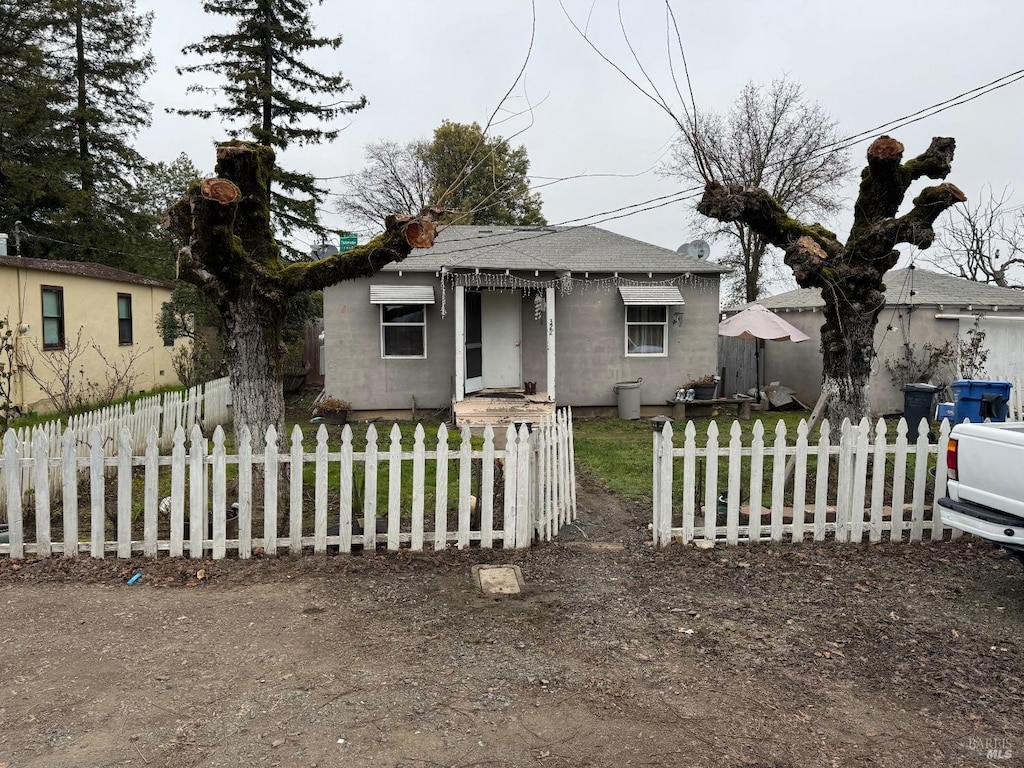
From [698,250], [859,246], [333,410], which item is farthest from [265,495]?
[698,250]

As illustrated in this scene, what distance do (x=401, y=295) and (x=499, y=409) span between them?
10.4 feet

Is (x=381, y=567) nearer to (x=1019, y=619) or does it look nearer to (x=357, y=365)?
(x=1019, y=619)

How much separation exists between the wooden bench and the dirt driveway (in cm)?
864

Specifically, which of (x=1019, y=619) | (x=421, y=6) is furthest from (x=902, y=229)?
(x=421, y=6)

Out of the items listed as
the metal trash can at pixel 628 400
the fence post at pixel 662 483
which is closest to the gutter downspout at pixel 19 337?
the metal trash can at pixel 628 400

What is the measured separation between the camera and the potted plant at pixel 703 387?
14023 mm

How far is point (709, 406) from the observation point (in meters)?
14.1

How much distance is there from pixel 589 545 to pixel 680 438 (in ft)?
18.9

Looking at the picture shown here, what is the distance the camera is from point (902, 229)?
22.7 feet

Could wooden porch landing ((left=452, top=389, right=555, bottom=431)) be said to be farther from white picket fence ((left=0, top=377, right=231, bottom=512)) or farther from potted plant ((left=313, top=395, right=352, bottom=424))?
white picket fence ((left=0, top=377, right=231, bottom=512))

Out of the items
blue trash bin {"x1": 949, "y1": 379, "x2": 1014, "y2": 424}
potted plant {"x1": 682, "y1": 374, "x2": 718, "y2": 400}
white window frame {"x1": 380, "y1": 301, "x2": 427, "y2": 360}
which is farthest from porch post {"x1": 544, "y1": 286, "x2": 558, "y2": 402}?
blue trash bin {"x1": 949, "y1": 379, "x2": 1014, "y2": 424}

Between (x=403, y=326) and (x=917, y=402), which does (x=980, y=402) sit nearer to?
(x=917, y=402)

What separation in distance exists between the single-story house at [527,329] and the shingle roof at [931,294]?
3.35m

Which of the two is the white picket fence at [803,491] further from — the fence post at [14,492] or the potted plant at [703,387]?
the potted plant at [703,387]
